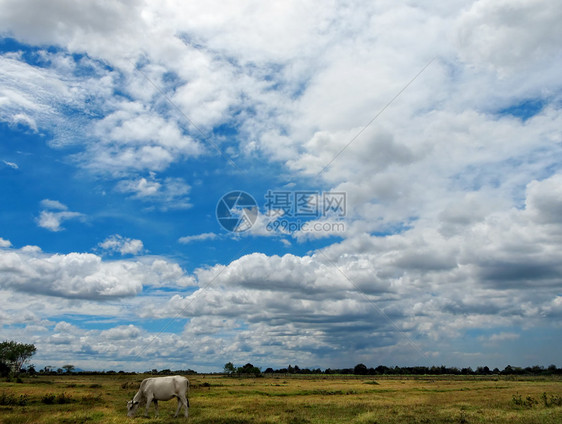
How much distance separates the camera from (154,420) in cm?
2473

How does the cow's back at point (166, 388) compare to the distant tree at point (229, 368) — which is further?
the distant tree at point (229, 368)

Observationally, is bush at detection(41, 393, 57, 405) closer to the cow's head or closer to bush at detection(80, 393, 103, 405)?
bush at detection(80, 393, 103, 405)

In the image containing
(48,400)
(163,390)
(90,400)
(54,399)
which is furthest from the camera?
(90,400)

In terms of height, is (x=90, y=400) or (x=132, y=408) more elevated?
(x=132, y=408)

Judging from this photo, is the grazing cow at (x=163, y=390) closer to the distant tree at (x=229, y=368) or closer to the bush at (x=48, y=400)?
the bush at (x=48, y=400)

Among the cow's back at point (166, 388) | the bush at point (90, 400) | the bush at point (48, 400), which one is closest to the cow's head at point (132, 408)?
the cow's back at point (166, 388)

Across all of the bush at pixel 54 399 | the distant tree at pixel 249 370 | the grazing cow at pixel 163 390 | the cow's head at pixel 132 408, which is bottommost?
the distant tree at pixel 249 370

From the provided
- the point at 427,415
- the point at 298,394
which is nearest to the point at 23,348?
the point at 298,394

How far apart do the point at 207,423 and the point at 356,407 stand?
45.3 ft

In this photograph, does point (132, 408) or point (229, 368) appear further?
point (229, 368)

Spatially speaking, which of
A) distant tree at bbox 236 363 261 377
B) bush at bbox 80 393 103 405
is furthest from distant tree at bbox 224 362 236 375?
bush at bbox 80 393 103 405

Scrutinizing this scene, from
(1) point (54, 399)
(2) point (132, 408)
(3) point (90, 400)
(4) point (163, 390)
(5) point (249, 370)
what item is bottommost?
(5) point (249, 370)

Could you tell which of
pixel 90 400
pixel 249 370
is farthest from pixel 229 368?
pixel 90 400

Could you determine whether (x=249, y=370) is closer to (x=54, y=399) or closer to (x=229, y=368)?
(x=229, y=368)
